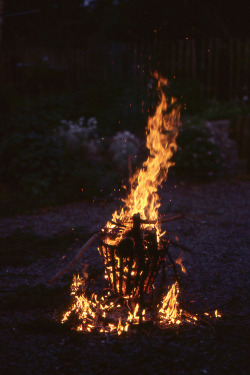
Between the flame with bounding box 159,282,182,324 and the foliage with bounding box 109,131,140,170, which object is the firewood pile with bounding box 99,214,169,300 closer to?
the flame with bounding box 159,282,182,324

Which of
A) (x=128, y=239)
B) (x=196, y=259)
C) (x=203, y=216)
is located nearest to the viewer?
(x=128, y=239)

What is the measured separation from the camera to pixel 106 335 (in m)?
3.41

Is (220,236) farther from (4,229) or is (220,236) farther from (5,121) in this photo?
(5,121)

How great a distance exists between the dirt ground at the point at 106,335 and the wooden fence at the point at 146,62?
20.4 feet

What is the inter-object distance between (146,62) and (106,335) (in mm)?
11116

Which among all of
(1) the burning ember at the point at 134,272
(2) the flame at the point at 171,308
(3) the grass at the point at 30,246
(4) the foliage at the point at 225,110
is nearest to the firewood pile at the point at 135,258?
(1) the burning ember at the point at 134,272

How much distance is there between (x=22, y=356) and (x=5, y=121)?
638 centimetres

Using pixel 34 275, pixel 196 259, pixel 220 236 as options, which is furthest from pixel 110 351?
pixel 220 236

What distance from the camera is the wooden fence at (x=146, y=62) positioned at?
1212 centimetres

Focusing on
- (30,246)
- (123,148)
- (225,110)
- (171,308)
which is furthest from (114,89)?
(171,308)

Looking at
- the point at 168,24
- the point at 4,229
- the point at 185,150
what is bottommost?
the point at 4,229

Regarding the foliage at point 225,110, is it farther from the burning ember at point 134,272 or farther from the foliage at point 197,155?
the burning ember at point 134,272

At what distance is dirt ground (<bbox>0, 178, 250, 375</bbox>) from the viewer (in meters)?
3.05

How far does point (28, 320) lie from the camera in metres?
3.66
